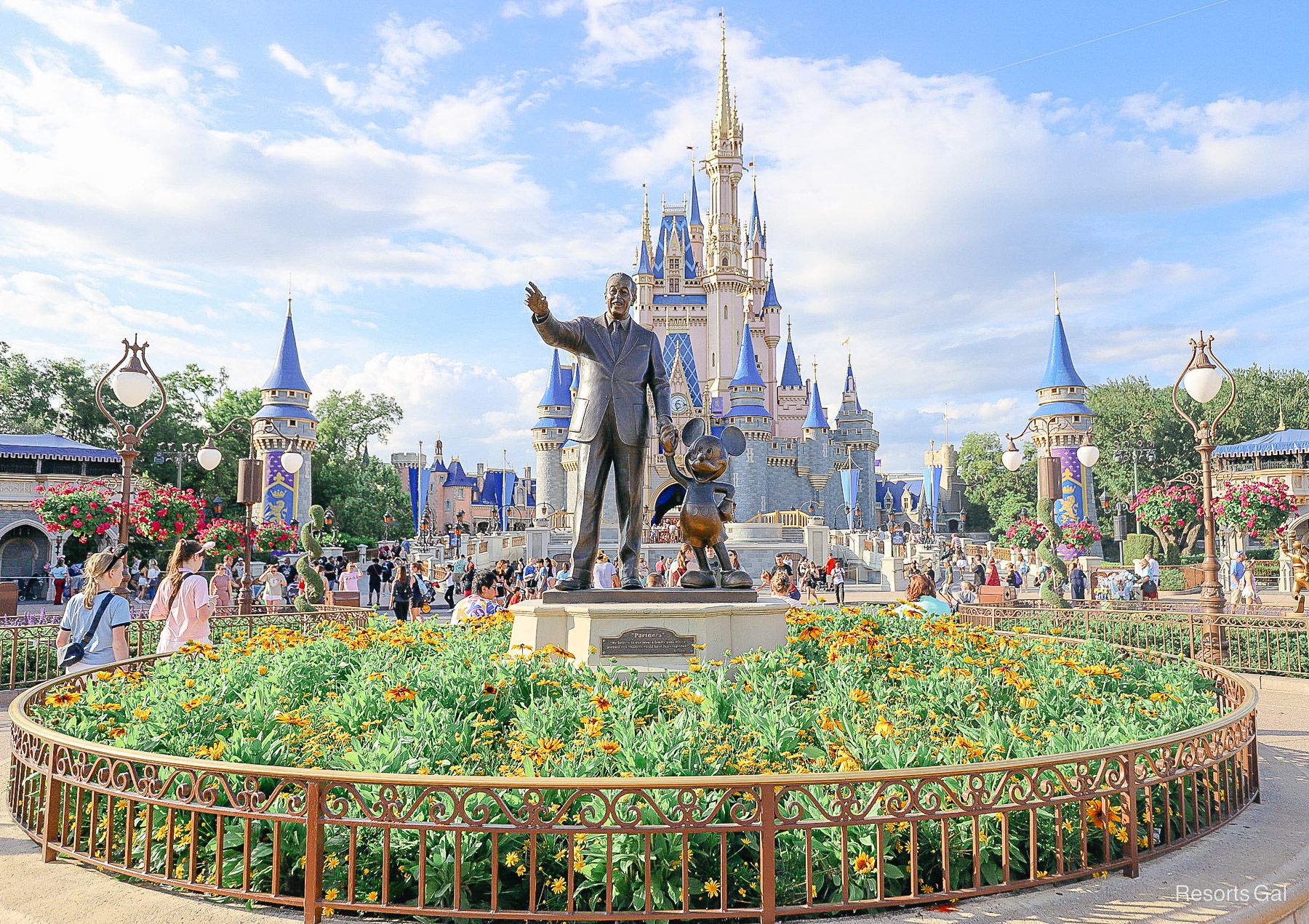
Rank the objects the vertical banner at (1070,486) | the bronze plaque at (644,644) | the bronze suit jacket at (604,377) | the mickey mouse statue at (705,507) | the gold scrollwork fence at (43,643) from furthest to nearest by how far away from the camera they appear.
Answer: the vertical banner at (1070,486) < the gold scrollwork fence at (43,643) < the mickey mouse statue at (705,507) < the bronze suit jacket at (604,377) < the bronze plaque at (644,644)

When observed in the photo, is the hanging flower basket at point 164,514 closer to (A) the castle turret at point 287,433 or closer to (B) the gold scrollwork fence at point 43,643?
(B) the gold scrollwork fence at point 43,643

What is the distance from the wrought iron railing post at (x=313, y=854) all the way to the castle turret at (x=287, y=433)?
38243 mm

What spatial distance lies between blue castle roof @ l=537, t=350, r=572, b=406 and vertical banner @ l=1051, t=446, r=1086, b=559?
31126mm

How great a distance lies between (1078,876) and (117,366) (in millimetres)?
10618

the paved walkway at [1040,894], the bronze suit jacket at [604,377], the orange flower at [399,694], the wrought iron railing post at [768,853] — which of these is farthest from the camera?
the bronze suit jacket at [604,377]

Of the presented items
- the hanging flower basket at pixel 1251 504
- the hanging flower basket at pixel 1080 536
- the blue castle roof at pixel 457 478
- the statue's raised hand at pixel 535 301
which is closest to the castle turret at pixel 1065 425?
the hanging flower basket at pixel 1251 504

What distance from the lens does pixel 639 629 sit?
627 centimetres

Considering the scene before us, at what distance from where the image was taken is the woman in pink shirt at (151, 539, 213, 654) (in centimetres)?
711

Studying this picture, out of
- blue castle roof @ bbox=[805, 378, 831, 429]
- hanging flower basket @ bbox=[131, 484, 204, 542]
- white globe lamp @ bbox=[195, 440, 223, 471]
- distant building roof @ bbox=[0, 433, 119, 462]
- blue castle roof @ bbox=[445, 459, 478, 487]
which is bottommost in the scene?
hanging flower basket @ bbox=[131, 484, 204, 542]

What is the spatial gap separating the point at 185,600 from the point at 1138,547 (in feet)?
106

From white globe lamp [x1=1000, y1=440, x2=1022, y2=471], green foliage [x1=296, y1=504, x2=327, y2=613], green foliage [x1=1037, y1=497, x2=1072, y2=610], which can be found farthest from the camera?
white globe lamp [x1=1000, y1=440, x2=1022, y2=471]

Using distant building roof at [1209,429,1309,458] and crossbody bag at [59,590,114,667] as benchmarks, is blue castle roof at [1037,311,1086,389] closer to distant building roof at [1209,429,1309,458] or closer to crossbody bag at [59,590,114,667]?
distant building roof at [1209,429,1309,458]

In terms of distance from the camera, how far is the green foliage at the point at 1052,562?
14344 mm

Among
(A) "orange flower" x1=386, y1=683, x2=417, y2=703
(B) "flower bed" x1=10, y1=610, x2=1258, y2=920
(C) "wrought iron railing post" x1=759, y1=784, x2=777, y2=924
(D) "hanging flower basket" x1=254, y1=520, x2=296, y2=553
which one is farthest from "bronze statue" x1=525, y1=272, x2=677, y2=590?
(D) "hanging flower basket" x1=254, y1=520, x2=296, y2=553
